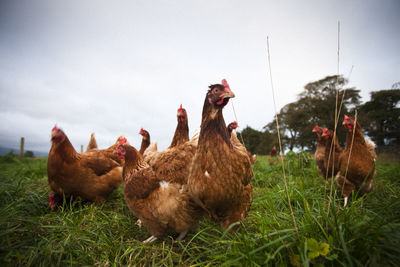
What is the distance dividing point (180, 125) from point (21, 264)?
122 inches

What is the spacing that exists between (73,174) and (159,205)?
2.06 metres

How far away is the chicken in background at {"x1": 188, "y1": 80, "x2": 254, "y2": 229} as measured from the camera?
174cm

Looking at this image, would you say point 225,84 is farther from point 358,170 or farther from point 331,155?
point 331,155

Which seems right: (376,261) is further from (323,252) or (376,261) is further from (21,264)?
(21,264)

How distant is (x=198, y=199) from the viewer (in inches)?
71.2

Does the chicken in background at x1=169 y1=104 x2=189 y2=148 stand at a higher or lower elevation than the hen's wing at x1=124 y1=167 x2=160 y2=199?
higher

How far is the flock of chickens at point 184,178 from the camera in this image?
5.83ft

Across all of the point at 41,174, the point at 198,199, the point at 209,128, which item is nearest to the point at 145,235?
the point at 198,199

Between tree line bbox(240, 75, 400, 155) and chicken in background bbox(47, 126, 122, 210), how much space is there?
10.8 m

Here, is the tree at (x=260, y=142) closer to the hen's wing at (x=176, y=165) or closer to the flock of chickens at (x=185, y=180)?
the hen's wing at (x=176, y=165)

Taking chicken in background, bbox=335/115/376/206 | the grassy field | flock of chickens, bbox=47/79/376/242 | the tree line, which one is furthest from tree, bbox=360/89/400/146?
the grassy field

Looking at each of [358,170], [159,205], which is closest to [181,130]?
[159,205]

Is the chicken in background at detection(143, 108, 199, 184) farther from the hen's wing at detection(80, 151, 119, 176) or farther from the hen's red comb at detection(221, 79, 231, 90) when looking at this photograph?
the hen's wing at detection(80, 151, 119, 176)

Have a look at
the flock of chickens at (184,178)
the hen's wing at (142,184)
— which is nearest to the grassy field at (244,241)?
the flock of chickens at (184,178)
